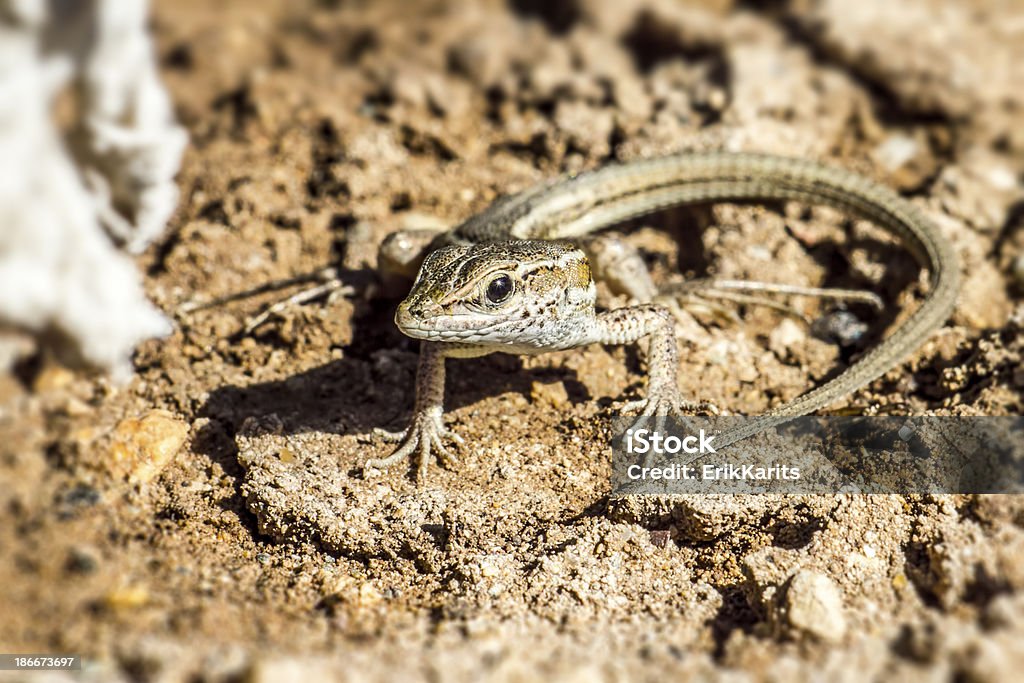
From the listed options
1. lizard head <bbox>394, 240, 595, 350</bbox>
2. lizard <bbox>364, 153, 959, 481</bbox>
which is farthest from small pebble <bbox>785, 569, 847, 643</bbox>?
lizard head <bbox>394, 240, 595, 350</bbox>

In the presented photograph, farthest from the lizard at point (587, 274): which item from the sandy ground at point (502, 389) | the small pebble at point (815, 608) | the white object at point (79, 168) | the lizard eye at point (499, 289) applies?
the white object at point (79, 168)

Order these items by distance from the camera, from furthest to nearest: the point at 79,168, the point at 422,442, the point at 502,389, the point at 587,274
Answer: the point at 502,389
the point at 587,274
the point at 422,442
the point at 79,168

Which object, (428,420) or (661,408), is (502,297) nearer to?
(428,420)

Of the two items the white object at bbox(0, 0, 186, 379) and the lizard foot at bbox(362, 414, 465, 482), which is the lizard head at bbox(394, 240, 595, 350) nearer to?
the lizard foot at bbox(362, 414, 465, 482)

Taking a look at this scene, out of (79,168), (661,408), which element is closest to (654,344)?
(661,408)

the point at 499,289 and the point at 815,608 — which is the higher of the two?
the point at 499,289
